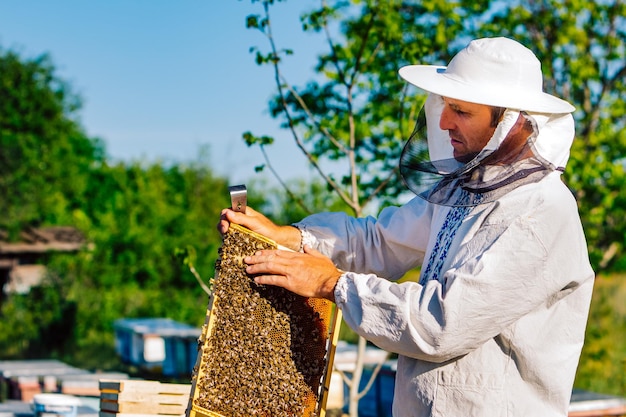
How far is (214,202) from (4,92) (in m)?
8.48

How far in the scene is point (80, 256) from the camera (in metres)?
18.3

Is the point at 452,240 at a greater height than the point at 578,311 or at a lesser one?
greater

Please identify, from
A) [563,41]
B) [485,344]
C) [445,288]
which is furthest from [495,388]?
[563,41]

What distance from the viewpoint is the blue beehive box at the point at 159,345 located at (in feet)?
34.2

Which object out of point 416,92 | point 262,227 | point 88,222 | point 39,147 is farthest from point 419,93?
point 39,147

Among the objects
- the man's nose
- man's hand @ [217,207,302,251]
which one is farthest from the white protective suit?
man's hand @ [217,207,302,251]

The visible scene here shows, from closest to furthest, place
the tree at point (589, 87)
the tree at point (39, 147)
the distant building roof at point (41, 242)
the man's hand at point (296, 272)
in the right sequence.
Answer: the man's hand at point (296, 272)
the tree at point (589, 87)
the distant building roof at point (41, 242)
the tree at point (39, 147)

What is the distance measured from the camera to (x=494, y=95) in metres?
2.49

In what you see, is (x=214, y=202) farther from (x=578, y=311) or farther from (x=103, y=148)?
(x=578, y=311)

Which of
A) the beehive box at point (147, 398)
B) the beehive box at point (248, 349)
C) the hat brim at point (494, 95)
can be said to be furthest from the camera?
the beehive box at point (147, 398)

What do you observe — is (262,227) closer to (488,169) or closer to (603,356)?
(488,169)

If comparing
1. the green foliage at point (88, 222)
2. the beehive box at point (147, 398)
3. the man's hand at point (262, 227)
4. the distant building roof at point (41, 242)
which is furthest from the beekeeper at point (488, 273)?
the distant building roof at point (41, 242)

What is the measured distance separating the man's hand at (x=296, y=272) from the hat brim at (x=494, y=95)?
0.61 m

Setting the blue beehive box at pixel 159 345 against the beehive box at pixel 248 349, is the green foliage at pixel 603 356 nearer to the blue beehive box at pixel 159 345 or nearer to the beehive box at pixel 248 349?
the blue beehive box at pixel 159 345
